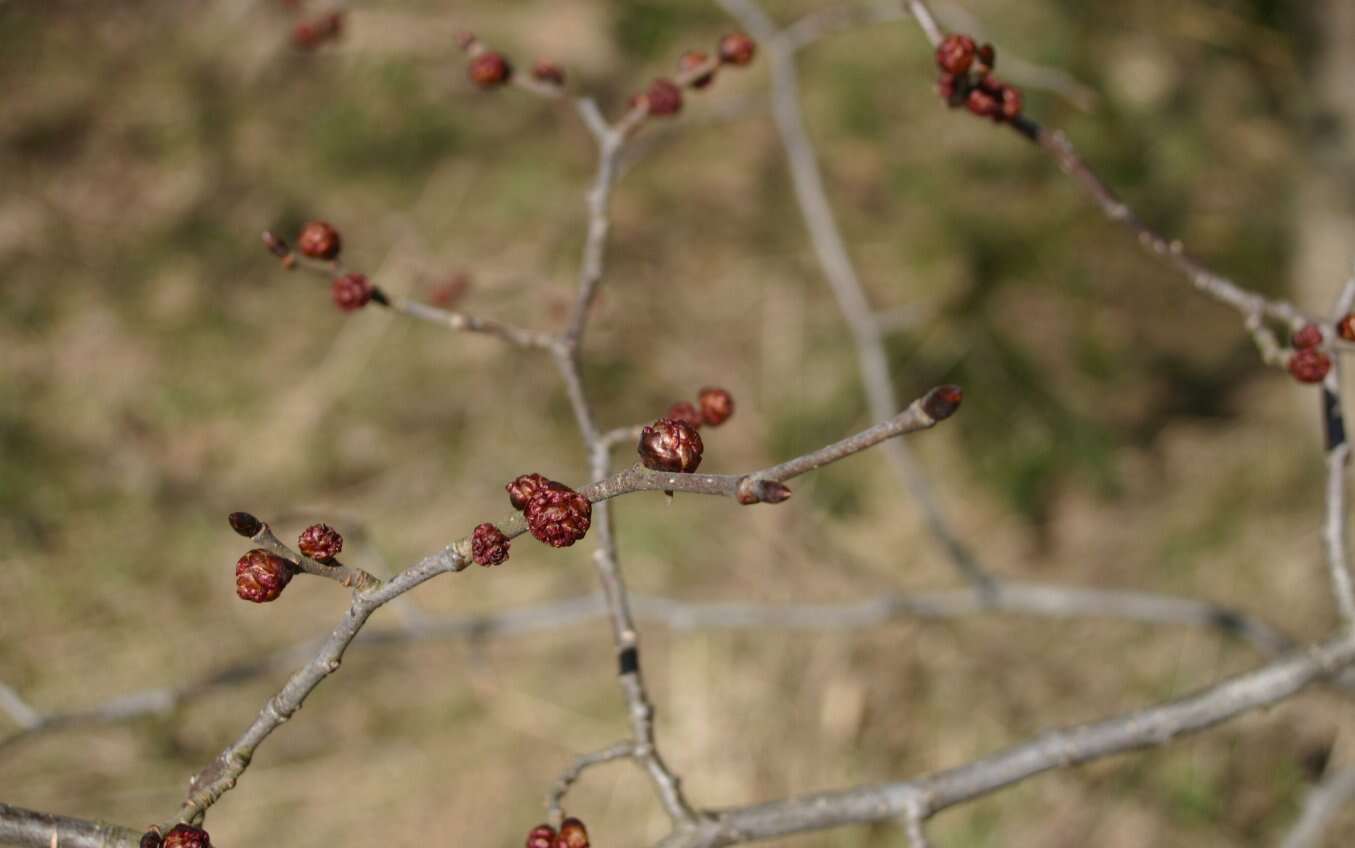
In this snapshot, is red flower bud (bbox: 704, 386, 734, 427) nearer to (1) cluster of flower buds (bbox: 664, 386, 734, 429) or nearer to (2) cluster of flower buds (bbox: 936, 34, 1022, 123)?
(1) cluster of flower buds (bbox: 664, 386, 734, 429)

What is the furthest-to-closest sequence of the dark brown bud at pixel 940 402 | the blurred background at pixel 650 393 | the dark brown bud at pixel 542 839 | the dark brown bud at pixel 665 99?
1. the blurred background at pixel 650 393
2. the dark brown bud at pixel 665 99
3. the dark brown bud at pixel 542 839
4. the dark brown bud at pixel 940 402

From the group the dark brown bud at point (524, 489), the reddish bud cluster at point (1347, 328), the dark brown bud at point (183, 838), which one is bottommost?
the dark brown bud at point (183, 838)

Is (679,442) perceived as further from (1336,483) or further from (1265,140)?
(1265,140)

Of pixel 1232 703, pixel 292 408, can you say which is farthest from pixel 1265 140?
pixel 292 408

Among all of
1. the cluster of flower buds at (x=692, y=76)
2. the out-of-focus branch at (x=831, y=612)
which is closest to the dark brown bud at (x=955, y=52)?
the cluster of flower buds at (x=692, y=76)

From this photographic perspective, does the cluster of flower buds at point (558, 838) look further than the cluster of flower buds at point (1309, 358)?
No

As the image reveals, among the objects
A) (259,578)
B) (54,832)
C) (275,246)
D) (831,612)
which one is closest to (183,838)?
(54,832)

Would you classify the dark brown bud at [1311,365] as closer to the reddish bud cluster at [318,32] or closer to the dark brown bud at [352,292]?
the dark brown bud at [352,292]
